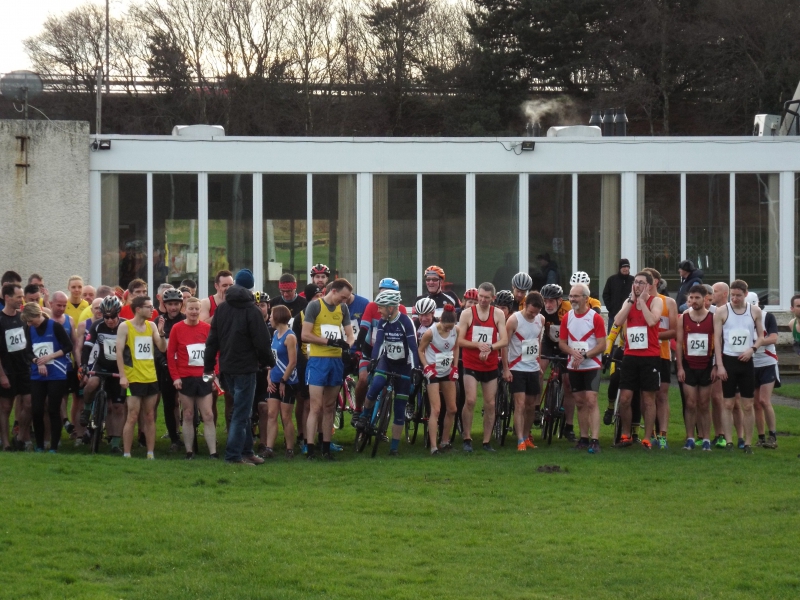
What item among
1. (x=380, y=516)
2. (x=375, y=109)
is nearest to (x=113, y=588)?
(x=380, y=516)

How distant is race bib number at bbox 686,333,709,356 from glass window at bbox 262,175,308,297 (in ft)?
36.5

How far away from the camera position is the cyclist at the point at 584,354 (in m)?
13.0

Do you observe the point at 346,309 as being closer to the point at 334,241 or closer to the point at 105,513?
the point at 105,513

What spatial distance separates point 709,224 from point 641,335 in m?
12.0

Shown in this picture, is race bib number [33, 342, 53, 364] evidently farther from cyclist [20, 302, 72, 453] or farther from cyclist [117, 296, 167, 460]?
cyclist [117, 296, 167, 460]

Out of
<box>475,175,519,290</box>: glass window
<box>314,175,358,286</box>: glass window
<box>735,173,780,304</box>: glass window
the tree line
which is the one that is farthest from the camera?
the tree line

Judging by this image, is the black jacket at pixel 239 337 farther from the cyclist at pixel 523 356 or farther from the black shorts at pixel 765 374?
the black shorts at pixel 765 374

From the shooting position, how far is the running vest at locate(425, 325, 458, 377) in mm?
12766

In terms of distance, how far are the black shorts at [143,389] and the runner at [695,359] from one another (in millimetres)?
5849

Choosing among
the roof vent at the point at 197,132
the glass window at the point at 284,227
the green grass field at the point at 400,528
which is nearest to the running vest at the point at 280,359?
the green grass field at the point at 400,528

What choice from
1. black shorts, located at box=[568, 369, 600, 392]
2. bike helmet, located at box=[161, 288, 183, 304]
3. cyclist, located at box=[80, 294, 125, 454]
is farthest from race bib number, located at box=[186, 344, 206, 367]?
black shorts, located at box=[568, 369, 600, 392]

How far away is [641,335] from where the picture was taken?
1297 cm

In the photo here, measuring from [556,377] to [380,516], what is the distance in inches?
190

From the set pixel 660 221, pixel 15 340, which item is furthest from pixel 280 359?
pixel 660 221
